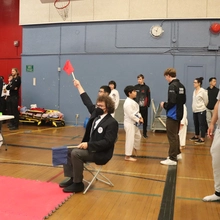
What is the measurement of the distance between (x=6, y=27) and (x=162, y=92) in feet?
23.6

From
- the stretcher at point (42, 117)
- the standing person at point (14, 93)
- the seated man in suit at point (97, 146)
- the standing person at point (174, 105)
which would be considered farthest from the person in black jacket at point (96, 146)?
the stretcher at point (42, 117)

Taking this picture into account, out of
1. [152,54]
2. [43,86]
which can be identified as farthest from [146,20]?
[43,86]

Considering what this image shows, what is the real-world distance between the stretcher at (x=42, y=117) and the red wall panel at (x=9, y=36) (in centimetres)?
260

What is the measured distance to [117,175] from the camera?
15.8ft

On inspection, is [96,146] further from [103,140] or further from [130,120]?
[130,120]

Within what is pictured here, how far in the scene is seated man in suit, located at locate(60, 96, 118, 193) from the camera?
3.80 metres

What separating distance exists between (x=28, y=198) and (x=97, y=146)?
1052 millimetres

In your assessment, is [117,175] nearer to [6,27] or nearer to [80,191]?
[80,191]

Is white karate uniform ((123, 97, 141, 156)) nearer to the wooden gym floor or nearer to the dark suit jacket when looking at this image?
the wooden gym floor

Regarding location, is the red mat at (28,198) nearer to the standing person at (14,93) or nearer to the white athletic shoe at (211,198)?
the white athletic shoe at (211,198)

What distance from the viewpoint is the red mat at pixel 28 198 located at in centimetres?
319

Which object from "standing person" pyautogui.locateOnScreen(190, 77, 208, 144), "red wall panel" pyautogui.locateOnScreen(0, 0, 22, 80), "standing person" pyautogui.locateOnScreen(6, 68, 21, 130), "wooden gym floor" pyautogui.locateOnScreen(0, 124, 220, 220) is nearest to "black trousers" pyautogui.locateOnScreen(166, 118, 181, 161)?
"wooden gym floor" pyautogui.locateOnScreen(0, 124, 220, 220)

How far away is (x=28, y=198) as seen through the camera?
12.0ft

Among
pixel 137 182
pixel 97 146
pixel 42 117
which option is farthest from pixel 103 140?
pixel 42 117
